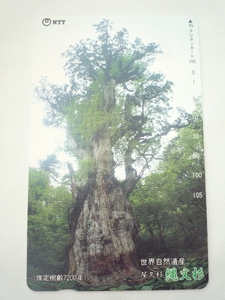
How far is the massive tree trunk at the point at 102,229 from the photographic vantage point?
0.67 m

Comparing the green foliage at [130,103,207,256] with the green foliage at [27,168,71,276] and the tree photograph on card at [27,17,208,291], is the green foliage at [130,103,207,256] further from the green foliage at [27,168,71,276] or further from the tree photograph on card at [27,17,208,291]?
the green foliage at [27,168,71,276]

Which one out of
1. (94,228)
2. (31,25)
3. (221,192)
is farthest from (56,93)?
(221,192)

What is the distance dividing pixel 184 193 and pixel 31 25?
2.09 ft

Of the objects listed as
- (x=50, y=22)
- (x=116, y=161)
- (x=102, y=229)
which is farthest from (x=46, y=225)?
(x=50, y=22)

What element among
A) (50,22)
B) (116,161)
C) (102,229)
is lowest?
(102,229)

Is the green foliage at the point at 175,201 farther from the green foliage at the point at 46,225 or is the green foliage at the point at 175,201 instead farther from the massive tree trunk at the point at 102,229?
the green foliage at the point at 46,225

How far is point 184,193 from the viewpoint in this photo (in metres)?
0.71

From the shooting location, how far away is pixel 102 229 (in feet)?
2.25

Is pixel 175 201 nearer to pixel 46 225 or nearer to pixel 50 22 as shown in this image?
pixel 46 225

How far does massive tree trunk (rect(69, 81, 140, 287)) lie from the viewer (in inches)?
26.5

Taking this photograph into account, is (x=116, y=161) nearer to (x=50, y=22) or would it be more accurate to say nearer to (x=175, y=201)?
(x=175, y=201)

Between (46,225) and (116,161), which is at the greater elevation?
(116,161)

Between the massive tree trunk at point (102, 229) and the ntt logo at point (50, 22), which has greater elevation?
the ntt logo at point (50, 22)

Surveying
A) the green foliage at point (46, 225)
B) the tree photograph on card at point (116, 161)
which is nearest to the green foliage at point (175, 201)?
the tree photograph on card at point (116, 161)
